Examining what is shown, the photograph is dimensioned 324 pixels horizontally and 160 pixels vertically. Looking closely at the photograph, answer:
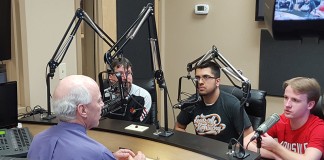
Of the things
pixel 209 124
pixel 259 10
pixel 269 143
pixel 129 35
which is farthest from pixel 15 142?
pixel 259 10

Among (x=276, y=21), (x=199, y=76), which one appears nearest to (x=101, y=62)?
(x=199, y=76)

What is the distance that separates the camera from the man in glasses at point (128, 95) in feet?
6.20

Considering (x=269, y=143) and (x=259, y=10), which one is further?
(x=259, y=10)

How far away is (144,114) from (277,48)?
5.34ft

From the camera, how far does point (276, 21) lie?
1.66 metres

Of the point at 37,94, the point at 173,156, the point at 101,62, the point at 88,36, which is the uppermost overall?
the point at 88,36

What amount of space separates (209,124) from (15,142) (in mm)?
1237

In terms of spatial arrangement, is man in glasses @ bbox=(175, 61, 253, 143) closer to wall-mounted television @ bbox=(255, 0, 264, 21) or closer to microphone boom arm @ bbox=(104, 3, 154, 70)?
microphone boom arm @ bbox=(104, 3, 154, 70)

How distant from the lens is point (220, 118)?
2.54 metres

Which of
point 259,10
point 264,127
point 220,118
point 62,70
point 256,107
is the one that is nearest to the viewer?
point 264,127

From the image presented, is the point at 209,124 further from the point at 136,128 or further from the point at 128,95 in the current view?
the point at 128,95

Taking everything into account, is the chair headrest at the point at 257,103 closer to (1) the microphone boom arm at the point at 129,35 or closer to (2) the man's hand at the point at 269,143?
(2) the man's hand at the point at 269,143

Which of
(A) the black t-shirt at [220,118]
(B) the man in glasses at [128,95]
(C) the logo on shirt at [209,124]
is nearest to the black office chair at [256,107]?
(A) the black t-shirt at [220,118]

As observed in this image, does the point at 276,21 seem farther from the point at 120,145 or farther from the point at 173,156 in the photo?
the point at 120,145
